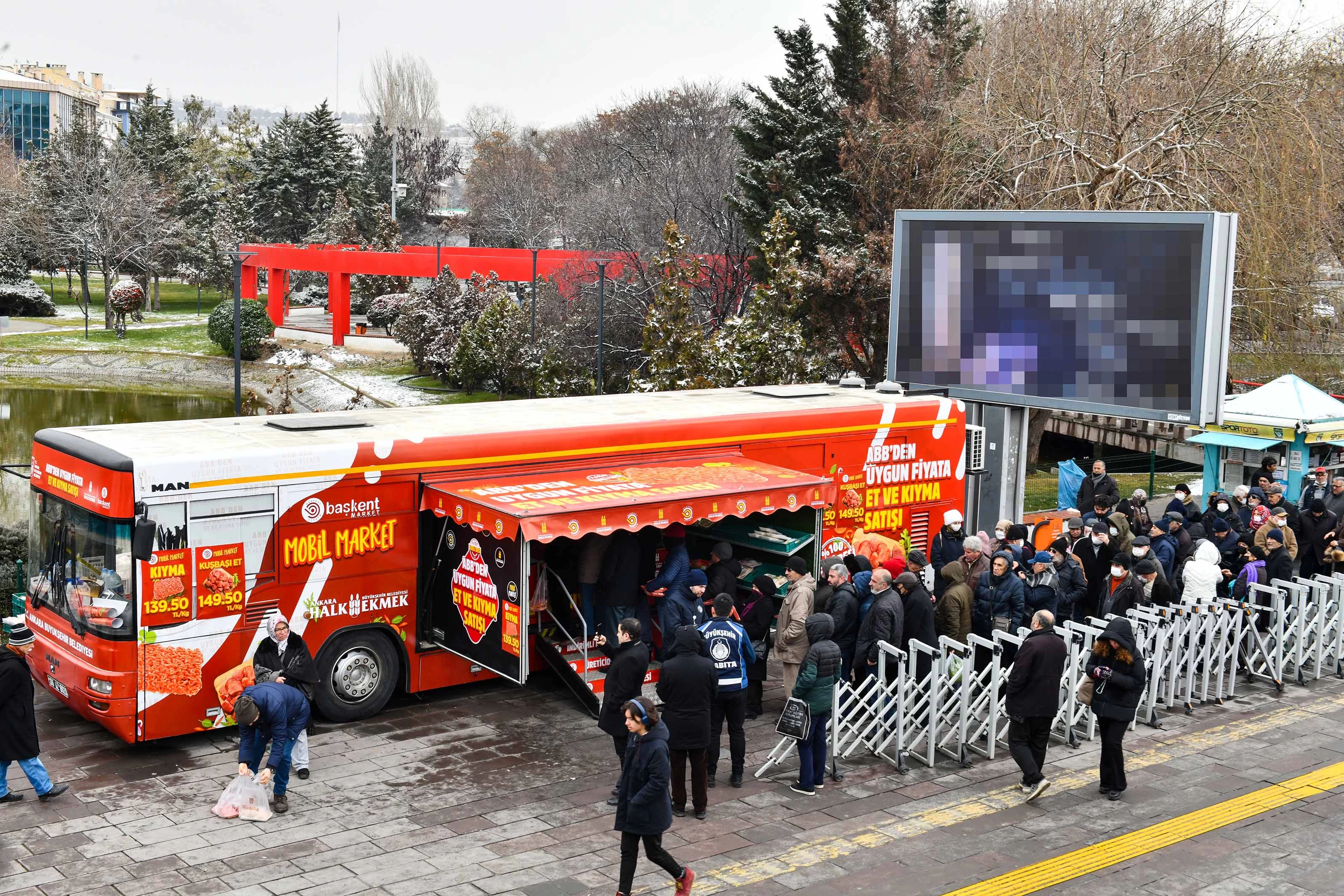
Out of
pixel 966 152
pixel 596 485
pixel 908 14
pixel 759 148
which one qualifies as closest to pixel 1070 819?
pixel 596 485

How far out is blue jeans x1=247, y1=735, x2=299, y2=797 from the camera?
9.82 meters

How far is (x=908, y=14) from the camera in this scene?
121ft

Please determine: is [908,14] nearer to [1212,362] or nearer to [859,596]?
[1212,362]

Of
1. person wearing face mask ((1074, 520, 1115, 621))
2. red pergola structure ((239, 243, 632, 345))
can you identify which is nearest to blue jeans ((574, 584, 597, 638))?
person wearing face mask ((1074, 520, 1115, 621))

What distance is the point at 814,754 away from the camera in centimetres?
1049

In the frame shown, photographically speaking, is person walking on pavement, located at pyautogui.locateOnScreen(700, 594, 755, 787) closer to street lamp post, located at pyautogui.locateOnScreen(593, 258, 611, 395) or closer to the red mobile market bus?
the red mobile market bus

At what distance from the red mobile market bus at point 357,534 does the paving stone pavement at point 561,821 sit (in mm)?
629

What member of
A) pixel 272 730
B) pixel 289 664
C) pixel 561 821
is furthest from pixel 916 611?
pixel 272 730

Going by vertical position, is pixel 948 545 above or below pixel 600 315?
below

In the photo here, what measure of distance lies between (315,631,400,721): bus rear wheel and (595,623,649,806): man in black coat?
318 cm

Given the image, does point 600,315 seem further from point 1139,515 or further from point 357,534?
point 357,534

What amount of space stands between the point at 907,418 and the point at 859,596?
4.68 m

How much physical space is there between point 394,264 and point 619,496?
109 feet

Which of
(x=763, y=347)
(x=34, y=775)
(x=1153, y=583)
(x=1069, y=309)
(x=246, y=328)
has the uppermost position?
Result: (x=1069, y=309)
